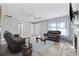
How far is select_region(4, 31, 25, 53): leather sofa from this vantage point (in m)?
2.11

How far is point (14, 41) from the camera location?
215 cm

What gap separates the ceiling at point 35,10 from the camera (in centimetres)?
214

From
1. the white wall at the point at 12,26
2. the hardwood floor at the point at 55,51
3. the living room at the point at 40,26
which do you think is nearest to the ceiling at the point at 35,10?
the living room at the point at 40,26

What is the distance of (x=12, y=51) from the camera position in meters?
2.15

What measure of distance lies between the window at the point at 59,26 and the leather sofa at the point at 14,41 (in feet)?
2.11

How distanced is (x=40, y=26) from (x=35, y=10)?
0.35 meters

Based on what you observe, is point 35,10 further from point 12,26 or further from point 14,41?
point 14,41

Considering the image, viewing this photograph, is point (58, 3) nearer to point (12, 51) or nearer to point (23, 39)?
point (23, 39)

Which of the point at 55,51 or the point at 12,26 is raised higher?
the point at 12,26

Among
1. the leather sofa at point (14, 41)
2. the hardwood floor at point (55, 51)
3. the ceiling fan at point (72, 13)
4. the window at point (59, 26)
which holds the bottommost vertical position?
the hardwood floor at point (55, 51)

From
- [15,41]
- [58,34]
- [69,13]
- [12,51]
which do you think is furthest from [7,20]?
[69,13]

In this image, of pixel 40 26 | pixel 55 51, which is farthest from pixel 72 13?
pixel 55 51

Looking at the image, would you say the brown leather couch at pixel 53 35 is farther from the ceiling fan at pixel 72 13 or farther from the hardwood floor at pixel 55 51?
the ceiling fan at pixel 72 13

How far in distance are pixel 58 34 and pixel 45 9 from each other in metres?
0.58
